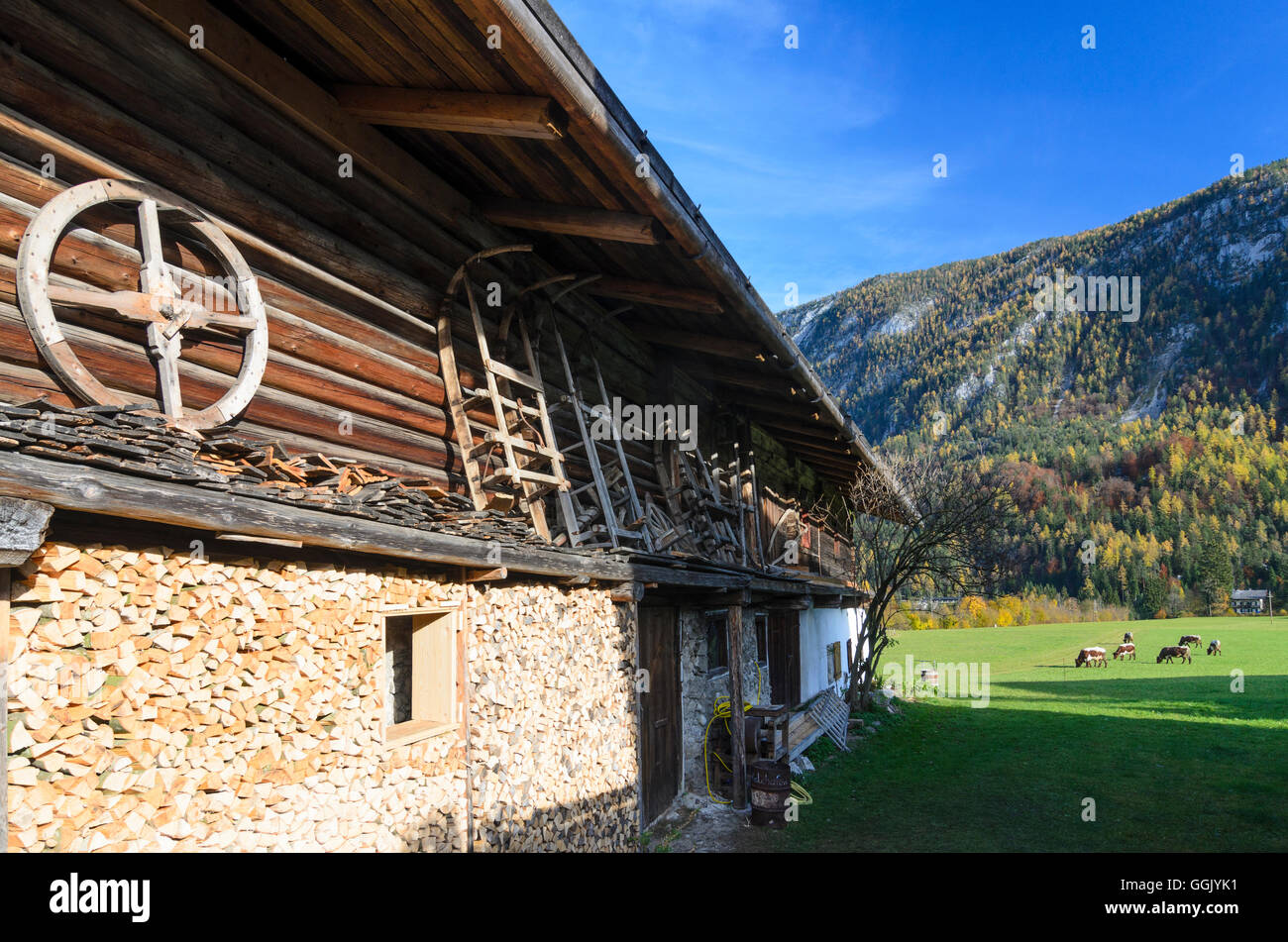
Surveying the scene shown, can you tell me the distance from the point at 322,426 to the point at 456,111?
7.75ft

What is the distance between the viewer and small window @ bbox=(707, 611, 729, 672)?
38.2 ft

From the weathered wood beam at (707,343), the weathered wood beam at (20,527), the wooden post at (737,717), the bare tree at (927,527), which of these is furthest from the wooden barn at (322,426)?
the bare tree at (927,527)

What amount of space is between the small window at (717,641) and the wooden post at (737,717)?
1234 millimetres

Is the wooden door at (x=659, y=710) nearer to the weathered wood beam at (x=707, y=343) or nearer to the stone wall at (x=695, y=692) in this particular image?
the stone wall at (x=695, y=692)

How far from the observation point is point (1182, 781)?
458 inches

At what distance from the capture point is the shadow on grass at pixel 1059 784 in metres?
8.84

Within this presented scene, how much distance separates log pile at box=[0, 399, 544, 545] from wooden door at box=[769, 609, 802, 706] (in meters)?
10.1

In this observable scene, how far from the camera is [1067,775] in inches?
478

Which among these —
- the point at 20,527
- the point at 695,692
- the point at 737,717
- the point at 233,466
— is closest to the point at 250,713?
the point at 233,466

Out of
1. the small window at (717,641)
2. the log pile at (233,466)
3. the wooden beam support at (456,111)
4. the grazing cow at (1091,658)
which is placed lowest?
the grazing cow at (1091,658)

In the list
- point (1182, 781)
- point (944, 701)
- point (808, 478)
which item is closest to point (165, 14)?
point (1182, 781)

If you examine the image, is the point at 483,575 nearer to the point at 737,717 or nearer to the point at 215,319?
the point at 215,319

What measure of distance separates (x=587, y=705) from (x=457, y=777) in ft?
5.95
